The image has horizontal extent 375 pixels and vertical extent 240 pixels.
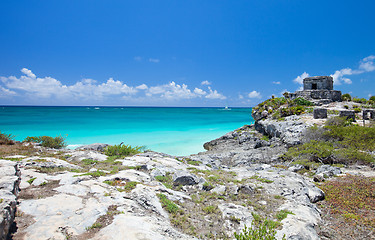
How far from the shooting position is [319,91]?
1215 inches

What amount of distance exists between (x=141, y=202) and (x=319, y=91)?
113 feet

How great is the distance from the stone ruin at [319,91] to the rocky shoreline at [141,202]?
956 inches

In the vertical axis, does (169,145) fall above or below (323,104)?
below

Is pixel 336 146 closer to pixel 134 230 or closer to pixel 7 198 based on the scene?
pixel 134 230

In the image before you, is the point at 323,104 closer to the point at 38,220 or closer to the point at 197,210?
the point at 197,210

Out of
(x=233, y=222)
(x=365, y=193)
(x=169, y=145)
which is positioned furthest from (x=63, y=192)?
(x=169, y=145)

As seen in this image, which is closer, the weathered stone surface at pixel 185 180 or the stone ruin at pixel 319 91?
the weathered stone surface at pixel 185 180

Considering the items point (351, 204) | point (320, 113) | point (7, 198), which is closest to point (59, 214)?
point (7, 198)

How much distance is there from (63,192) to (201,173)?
678 centimetres

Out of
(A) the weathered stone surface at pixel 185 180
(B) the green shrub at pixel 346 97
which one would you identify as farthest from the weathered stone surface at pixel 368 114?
(A) the weathered stone surface at pixel 185 180

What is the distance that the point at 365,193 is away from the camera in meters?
8.41

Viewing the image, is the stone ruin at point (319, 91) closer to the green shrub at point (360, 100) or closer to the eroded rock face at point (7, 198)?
the green shrub at point (360, 100)

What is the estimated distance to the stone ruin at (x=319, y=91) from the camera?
101ft

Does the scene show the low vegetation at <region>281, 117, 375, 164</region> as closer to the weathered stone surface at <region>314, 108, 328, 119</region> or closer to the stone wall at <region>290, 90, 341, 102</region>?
the weathered stone surface at <region>314, 108, 328, 119</region>
